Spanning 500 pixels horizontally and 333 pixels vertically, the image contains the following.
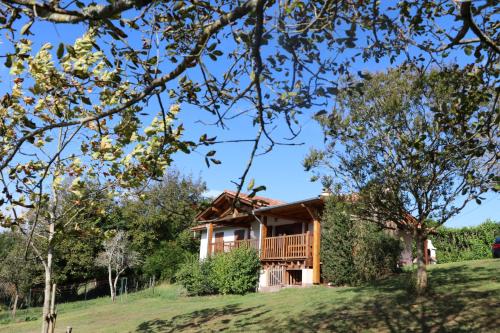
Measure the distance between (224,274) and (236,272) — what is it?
0.59 m

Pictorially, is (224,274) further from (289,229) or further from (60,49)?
(60,49)

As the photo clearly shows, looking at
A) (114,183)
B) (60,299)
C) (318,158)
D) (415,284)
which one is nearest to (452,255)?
(415,284)

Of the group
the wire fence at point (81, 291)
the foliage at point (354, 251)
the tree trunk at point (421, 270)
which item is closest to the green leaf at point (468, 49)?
the tree trunk at point (421, 270)

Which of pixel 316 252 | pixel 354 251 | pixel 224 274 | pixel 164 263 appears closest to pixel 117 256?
pixel 164 263

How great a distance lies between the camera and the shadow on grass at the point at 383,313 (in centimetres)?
885

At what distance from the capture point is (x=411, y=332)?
8.39m

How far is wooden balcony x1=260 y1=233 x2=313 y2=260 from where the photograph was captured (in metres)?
20.7

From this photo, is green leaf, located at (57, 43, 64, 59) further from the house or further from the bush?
the bush

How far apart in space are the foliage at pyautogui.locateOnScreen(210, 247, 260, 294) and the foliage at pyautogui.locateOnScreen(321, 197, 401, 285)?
14.7ft

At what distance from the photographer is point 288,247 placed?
71.3 ft

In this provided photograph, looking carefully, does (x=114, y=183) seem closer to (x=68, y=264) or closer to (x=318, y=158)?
(x=318, y=158)

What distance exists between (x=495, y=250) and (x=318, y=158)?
14.8 m

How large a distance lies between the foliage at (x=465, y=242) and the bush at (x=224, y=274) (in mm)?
12131

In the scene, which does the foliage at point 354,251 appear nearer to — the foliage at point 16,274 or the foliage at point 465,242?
the foliage at point 465,242
